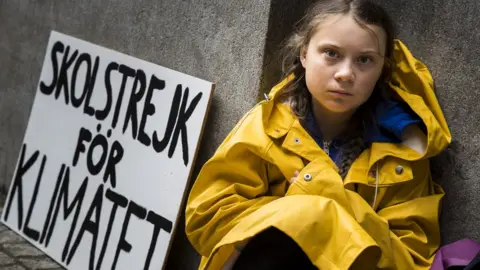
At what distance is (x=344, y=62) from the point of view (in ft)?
7.94

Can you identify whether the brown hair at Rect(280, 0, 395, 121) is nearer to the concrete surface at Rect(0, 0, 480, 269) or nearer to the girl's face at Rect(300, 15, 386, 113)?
the girl's face at Rect(300, 15, 386, 113)

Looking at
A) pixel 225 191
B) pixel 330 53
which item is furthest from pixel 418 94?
pixel 225 191

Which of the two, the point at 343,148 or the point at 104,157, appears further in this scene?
the point at 104,157

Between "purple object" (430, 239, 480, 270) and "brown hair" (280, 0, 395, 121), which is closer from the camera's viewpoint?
"purple object" (430, 239, 480, 270)

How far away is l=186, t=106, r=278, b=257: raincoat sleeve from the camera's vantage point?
8.07ft

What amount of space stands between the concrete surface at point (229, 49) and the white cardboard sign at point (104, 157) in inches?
4.6

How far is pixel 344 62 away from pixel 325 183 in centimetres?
41

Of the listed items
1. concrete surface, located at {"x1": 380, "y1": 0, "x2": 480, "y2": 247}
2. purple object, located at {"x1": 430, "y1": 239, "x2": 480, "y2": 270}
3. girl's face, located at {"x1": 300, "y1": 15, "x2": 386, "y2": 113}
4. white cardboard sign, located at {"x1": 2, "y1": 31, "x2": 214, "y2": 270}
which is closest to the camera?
purple object, located at {"x1": 430, "y1": 239, "x2": 480, "y2": 270}

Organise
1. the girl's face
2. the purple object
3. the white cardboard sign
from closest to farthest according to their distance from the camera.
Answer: the purple object < the girl's face < the white cardboard sign

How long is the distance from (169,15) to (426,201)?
1.57m

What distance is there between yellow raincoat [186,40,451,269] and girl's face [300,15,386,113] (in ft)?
0.52

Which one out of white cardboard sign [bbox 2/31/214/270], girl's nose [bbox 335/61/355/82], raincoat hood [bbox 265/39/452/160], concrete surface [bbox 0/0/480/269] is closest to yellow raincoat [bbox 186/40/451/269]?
raincoat hood [bbox 265/39/452/160]

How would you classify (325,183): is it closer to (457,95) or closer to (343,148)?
(343,148)

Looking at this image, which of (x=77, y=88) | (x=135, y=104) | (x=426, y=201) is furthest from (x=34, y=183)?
(x=426, y=201)
